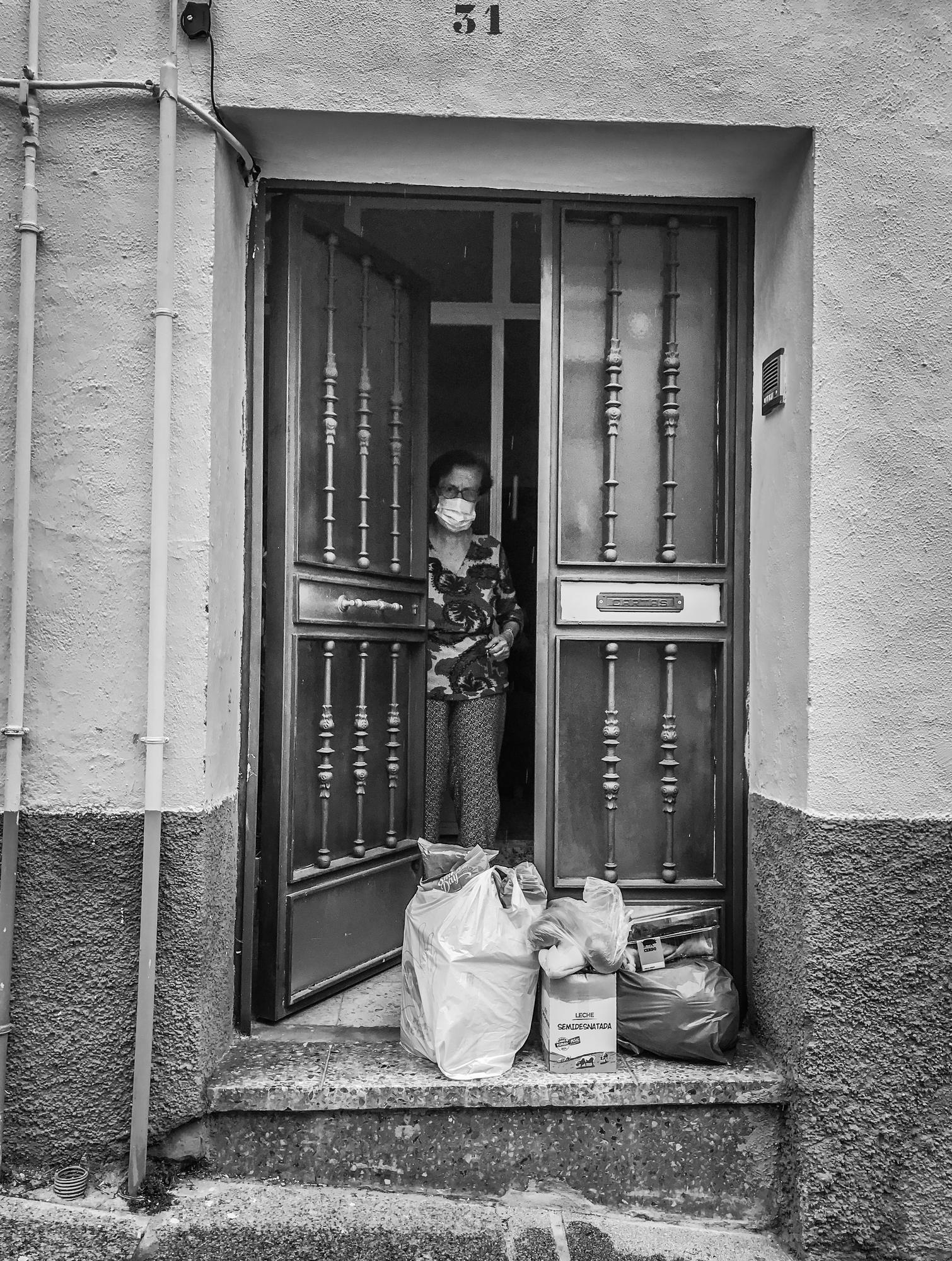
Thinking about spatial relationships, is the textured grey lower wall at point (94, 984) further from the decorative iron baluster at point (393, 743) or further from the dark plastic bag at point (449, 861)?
the decorative iron baluster at point (393, 743)

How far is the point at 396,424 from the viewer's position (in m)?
3.51

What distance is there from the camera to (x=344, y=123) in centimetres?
271

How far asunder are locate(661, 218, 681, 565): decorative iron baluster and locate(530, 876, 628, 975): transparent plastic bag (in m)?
1.15

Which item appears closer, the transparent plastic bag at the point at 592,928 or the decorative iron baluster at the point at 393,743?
the transparent plastic bag at the point at 592,928

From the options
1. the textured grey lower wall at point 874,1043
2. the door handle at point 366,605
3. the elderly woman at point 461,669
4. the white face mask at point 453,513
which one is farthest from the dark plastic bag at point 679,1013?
the white face mask at point 453,513

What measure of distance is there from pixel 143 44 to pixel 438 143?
2.89 ft

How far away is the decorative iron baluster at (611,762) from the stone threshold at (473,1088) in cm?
64

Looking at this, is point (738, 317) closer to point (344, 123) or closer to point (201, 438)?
point (344, 123)

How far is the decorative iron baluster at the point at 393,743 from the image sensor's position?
3.53m

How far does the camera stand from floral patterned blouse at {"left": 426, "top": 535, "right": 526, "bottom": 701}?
3887 millimetres

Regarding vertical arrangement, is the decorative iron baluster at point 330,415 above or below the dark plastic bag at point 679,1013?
above

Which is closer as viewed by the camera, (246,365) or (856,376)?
(856,376)

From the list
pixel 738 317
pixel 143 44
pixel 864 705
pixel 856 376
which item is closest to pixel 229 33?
pixel 143 44

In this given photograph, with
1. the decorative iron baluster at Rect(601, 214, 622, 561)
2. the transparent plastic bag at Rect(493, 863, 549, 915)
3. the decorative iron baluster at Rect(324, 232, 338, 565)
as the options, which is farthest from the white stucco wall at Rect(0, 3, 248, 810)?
the decorative iron baluster at Rect(601, 214, 622, 561)
